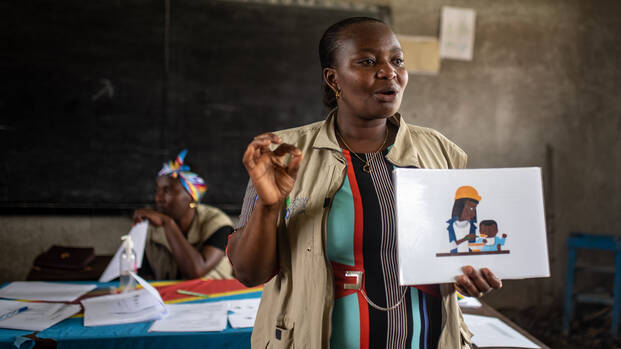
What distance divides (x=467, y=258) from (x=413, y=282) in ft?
0.48

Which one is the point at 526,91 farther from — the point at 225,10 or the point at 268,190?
the point at 268,190

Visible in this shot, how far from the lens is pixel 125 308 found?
1.76 metres

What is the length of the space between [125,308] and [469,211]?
136cm

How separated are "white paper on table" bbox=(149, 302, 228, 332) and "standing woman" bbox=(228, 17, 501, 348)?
543 mm

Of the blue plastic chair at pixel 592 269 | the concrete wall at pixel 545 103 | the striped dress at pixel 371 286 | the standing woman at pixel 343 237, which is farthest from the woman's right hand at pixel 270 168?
the blue plastic chair at pixel 592 269

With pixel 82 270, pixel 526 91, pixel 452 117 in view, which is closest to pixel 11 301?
pixel 82 270

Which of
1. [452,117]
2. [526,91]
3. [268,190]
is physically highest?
[526,91]

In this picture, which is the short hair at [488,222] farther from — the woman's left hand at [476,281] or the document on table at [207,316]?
the document on table at [207,316]

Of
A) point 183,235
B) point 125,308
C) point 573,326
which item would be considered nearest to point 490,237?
point 125,308

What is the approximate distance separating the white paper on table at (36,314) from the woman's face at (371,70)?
132cm

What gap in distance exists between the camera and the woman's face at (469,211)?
1038 mm

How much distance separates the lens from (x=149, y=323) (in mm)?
1631

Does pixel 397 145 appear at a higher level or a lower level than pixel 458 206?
higher

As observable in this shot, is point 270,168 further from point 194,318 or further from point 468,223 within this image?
point 194,318
